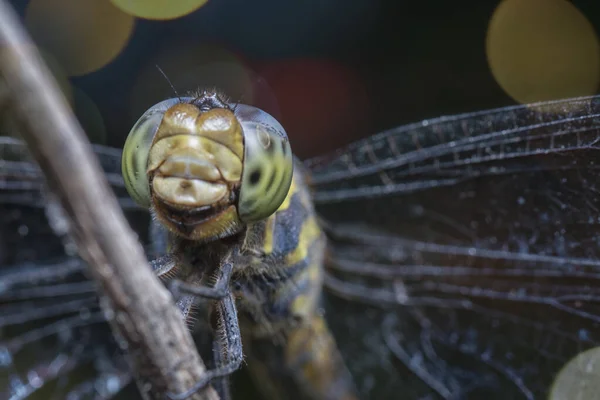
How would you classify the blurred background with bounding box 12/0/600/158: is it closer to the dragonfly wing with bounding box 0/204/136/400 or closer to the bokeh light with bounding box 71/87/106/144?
the bokeh light with bounding box 71/87/106/144

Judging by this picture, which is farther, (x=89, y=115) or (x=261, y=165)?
(x=89, y=115)

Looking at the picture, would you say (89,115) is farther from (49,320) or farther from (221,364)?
(221,364)

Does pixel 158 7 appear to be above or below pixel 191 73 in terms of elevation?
above

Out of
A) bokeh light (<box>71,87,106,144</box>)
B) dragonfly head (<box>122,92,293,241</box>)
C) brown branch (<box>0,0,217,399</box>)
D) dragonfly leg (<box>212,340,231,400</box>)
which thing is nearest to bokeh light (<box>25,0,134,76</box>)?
bokeh light (<box>71,87,106,144</box>)

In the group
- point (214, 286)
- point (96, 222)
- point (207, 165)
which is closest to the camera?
point (96, 222)

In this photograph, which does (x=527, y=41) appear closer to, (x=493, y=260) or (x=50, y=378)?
(x=493, y=260)

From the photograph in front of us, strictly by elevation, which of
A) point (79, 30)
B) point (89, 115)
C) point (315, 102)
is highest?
point (79, 30)

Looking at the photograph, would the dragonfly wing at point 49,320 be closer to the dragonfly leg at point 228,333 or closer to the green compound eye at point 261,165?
the dragonfly leg at point 228,333

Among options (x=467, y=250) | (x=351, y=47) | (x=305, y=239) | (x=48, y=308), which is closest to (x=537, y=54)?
(x=351, y=47)
